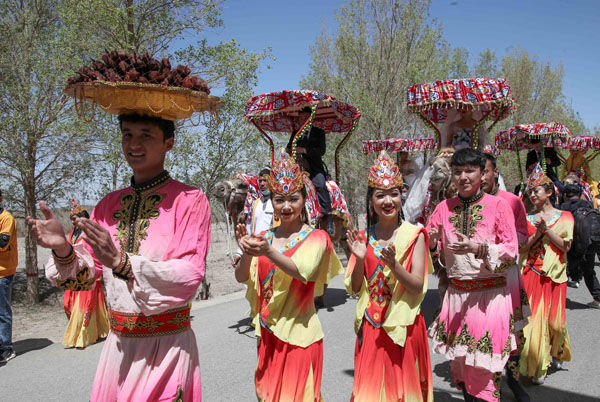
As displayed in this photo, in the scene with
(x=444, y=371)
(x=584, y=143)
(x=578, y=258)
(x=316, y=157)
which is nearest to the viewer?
(x=444, y=371)

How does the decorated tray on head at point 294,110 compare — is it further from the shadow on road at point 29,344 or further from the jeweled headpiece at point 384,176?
the shadow on road at point 29,344

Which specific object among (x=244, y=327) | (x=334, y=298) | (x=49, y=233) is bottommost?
(x=334, y=298)

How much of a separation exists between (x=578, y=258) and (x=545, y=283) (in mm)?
3405

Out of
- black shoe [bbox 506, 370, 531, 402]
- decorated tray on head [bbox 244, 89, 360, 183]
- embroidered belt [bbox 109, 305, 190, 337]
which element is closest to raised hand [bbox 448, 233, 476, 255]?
black shoe [bbox 506, 370, 531, 402]

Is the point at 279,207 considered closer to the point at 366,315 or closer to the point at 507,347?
the point at 366,315

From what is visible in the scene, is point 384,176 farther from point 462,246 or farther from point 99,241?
point 99,241

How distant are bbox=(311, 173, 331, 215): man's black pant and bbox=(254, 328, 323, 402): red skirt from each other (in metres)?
3.69

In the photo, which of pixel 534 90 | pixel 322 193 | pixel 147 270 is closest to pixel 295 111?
pixel 322 193

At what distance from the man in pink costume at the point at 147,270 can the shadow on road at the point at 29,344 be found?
5271mm

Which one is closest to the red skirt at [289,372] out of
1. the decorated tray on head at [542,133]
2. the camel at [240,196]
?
the camel at [240,196]

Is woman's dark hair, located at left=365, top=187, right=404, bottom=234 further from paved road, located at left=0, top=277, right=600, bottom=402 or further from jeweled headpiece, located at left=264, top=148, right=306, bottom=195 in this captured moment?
paved road, located at left=0, top=277, right=600, bottom=402

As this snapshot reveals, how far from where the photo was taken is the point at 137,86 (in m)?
2.34

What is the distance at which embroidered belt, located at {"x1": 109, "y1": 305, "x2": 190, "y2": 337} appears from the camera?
7.95ft

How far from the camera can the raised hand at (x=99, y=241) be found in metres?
1.99
